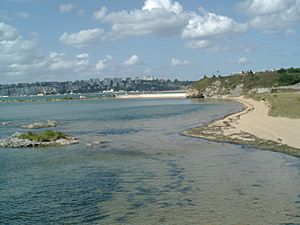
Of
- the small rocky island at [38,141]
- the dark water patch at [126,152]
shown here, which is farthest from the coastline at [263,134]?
the small rocky island at [38,141]

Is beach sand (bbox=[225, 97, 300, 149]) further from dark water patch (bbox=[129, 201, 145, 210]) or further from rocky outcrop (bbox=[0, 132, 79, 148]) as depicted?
dark water patch (bbox=[129, 201, 145, 210])

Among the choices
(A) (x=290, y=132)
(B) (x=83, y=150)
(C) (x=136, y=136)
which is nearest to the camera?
(B) (x=83, y=150)

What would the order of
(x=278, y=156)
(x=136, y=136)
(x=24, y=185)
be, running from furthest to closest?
1. (x=136, y=136)
2. (x=278, y=156)
3. (x=24, y=185)

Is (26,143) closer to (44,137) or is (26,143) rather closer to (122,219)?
(44,137)

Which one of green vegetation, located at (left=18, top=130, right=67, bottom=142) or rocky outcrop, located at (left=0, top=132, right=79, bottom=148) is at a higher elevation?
green vegetation, located at (left=18, top=130, right=67, bottom=142)

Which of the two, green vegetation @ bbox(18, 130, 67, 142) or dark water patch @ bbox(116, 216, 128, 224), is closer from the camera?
dark water patch @ bbox(116, 216, 128, 224)

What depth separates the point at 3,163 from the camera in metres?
32.6

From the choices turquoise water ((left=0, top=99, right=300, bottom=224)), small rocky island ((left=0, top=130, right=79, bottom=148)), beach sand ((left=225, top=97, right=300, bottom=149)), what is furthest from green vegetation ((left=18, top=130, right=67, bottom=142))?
beach sand ((left=225, top=97, right=300, bottom=149))

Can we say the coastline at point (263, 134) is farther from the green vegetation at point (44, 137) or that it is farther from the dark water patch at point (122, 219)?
the dark water patch at point (122, 219)

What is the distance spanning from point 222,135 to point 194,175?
778 inches

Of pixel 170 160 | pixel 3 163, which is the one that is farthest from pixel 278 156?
pixel 3 163

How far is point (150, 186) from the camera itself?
23.7m

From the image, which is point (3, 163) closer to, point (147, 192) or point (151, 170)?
point (151, 170)

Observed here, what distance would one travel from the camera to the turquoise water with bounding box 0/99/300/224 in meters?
18.3
